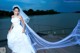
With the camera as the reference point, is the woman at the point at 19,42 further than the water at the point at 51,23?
No

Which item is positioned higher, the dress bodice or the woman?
the dress bodice

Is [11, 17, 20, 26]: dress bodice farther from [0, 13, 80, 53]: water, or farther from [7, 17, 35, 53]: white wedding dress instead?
[0, 13, 80, 53]: water

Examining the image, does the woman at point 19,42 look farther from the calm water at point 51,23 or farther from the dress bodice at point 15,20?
the calm water at point 51,23

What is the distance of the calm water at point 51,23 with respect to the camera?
32.0ft

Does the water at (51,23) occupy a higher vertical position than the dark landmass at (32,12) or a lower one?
lower

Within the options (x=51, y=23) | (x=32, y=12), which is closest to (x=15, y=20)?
(x=32, y=12)

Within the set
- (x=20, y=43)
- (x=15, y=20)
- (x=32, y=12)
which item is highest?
(x=15, y=20)

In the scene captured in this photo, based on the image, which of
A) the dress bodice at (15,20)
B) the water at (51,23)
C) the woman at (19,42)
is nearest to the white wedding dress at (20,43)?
the woman at (19,42)

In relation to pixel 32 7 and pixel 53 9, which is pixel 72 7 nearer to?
pixel 53 9

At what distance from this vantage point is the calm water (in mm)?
9758

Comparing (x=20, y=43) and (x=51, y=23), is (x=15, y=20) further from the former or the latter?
(x=51, y=23)

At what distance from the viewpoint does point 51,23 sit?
32.9 feet

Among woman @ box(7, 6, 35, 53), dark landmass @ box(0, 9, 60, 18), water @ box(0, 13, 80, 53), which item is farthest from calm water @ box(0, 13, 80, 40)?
woman @ box(7, 6, 35, 53)

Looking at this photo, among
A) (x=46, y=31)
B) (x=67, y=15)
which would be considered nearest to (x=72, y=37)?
(x=67, y=15)
